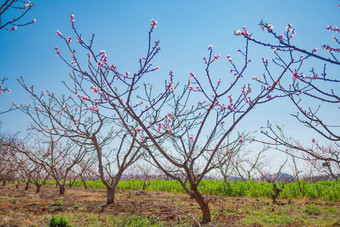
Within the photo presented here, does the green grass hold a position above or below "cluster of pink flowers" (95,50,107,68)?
below

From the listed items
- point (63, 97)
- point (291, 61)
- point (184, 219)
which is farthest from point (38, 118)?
point (291, 61)

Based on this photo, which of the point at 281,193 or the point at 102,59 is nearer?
the point at 102,59

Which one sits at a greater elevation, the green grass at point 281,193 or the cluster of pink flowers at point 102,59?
the cluster of pink flowers at point 102,59

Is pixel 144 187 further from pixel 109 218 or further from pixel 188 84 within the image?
pixel 188 84

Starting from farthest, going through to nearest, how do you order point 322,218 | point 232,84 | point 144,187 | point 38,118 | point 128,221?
point 144,187 → point 38,118 → point 322,218 → point 128,221 → point 232,84

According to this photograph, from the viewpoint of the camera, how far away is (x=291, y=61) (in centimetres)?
387

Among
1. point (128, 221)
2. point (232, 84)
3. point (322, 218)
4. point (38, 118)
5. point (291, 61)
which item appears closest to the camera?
point (291, 61)

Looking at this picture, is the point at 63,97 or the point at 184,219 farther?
the point at 63,97

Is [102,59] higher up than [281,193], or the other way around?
[102,59]

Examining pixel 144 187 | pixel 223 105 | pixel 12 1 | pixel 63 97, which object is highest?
pixel 12 1

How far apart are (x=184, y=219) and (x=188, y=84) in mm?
2885

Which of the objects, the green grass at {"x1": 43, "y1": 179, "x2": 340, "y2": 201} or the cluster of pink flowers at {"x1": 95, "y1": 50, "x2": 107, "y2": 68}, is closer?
the cluster of pink flowers at {"x1": 95, "y1": 50, "x2": 107, "y2": 68}

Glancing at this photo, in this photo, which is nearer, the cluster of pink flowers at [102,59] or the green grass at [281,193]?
the cluster of pink flowers at [102,59]

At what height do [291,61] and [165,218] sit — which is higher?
[291,61]
